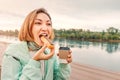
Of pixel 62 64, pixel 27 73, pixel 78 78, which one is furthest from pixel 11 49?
pixel 78 78

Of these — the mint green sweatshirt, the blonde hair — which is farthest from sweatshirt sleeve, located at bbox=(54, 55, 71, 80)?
the blonde hair

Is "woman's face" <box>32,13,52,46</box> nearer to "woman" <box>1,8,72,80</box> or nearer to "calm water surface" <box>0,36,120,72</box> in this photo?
"woman" <box>1,8,72,80</box>

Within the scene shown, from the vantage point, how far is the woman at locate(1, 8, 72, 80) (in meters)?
1.55

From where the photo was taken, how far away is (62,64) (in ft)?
5.76

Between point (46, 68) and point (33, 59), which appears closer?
point (33, 59)

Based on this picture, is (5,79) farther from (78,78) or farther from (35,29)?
(78,78)

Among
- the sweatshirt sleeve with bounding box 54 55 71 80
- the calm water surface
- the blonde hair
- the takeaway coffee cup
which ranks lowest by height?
the calm water surface

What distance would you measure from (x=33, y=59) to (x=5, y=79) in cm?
18

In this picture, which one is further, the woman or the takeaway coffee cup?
the takeaway coffee cup

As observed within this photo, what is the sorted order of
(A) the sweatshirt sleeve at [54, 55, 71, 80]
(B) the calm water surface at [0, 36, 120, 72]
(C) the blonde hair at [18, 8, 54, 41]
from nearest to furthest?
(C) the blonde hair at [18, 8, 54, 41] → (A) the sweatshirt sleeve at [54, 55, 71, 80] → (B) the calm water surface at [0, 36, 120, 72]

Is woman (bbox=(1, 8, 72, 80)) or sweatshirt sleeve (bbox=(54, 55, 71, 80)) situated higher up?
woman (bbox=(1, 8, 72, 80))

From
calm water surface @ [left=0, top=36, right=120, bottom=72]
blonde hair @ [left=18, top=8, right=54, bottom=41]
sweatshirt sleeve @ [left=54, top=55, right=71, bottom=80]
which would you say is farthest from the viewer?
calm water surface @ [left=0, top=36, right=120, bottom=72]

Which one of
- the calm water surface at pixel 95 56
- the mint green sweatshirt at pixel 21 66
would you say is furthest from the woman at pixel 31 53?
the calm water surface at pixel 95 56

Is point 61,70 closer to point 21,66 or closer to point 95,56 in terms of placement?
point 21,66
